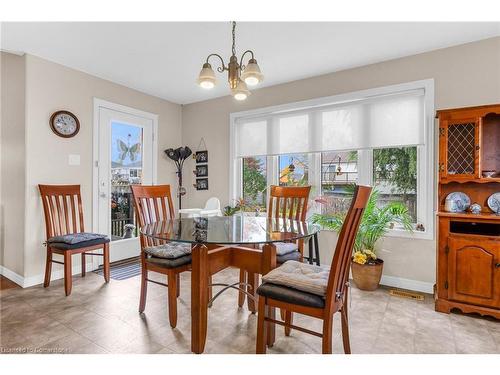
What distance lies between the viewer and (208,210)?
4.02 m

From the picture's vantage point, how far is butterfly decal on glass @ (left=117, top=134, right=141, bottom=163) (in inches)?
152

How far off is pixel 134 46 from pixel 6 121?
1.73 meters

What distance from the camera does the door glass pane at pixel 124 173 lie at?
3787 mm

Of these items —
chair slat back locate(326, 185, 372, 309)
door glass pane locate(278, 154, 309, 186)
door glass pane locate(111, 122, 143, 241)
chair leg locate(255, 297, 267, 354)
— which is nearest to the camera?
chair slat back locate(326, 185, 372, 309)

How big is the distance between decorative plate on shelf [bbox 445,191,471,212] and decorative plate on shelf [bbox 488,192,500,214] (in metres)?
0.15

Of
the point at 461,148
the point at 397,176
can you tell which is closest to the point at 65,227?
the point at 397,176

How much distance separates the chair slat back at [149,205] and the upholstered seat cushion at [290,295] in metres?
1.22

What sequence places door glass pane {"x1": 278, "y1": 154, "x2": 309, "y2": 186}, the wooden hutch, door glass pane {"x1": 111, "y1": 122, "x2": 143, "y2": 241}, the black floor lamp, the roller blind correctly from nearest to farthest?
the wooden hutch < the roller blind < door glass pane {"x1": 278, "y1": 154, "x2": 309, "y2": 186} < door glass pane {"x1": 111, "y1": 122, "x2": 143, "y2": 241} < the black floor lamp

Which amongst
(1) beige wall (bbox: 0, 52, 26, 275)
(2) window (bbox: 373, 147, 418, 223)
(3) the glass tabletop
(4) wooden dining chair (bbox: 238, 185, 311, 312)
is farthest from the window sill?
(1) beige wall (bbox: 0, 52, 26, 275)

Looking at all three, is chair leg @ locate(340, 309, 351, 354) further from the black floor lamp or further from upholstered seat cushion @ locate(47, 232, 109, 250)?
the black floor lamp

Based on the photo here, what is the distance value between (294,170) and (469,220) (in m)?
1.91

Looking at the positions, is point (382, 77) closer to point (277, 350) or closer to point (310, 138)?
point (310, 138)
